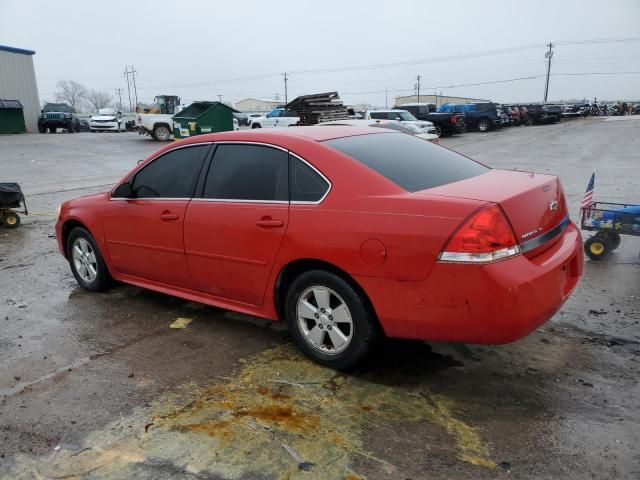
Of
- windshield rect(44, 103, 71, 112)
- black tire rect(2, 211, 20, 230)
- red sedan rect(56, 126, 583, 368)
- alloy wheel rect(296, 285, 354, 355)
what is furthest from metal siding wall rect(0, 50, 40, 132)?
alloy wheel rect(296, 285, 354, 355)

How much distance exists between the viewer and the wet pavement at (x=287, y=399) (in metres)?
2.66

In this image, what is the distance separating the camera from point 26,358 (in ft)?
12.8

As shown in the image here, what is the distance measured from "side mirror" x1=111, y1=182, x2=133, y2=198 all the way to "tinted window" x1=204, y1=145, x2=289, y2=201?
3.09 ft

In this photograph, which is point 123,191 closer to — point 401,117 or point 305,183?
point 305,183

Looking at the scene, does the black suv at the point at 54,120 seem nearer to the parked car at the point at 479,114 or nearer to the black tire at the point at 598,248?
the parked car at the point at 479,114

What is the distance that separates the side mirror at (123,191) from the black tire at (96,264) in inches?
24.4

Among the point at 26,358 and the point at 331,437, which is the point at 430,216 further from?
the point at 26,358

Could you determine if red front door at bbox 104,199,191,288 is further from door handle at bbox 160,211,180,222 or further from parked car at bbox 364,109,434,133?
parked car at bbox 364,109,434,133

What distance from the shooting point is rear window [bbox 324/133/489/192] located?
11.3 ft

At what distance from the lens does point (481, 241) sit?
287cm

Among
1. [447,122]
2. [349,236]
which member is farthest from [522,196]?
[447,122]

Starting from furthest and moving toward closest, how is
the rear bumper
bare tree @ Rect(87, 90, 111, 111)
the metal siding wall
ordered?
1. bare tree @ Rect(87, 90, 111, 111)
2. the metal siding wall
3. the rear bumper

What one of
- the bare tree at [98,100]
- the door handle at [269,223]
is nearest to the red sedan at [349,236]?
the door handle at [269,223]

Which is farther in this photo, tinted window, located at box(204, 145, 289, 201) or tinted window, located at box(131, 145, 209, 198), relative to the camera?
tinted window, located at box(131, 145, 209, 198)
